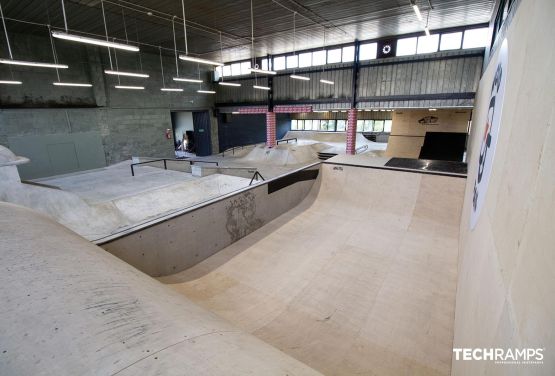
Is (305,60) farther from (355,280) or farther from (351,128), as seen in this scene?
(355,280)

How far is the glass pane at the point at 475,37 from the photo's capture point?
1036cm

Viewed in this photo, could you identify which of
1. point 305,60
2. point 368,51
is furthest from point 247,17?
point 368,51

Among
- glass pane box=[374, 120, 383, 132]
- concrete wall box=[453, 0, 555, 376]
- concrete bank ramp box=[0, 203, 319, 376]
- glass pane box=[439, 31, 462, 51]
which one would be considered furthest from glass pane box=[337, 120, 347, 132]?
concrete bank ramp box=[0, 203, 319, 376]

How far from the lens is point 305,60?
1504cm

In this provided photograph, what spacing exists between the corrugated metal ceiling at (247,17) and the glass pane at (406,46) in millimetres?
483

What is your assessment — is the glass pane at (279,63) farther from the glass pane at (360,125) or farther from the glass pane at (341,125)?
the glass pane at (360,125)

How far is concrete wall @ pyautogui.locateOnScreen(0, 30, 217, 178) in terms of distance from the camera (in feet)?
34.9

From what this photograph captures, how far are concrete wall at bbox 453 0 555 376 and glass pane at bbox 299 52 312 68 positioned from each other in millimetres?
14596

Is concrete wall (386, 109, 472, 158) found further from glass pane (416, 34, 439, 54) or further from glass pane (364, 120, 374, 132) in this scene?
glass pane (364, 120, 374, 132)

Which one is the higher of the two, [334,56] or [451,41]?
[334,56]

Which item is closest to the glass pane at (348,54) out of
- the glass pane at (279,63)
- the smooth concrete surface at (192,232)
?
the glass pane at (279,63)

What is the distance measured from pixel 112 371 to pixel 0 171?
21.2 feet

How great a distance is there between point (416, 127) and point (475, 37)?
164 inches

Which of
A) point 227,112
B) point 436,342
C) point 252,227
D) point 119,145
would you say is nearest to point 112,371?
point 436,342
